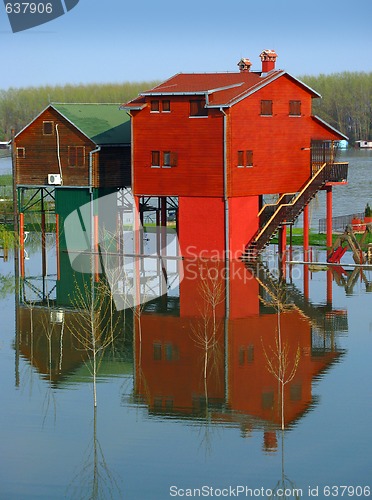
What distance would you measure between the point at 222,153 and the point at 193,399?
28.0 m

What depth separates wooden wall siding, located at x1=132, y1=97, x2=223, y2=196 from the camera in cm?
6184

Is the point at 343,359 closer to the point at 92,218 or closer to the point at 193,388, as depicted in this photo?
the point at 193,388

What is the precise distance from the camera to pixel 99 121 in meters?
70.9

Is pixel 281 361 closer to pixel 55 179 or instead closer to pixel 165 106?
pixel 165 106

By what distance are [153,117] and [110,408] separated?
3137 cm

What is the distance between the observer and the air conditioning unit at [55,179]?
222 ft

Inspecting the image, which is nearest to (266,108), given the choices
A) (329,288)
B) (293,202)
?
(293,202)

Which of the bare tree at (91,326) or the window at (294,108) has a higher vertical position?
the window at (294,108)

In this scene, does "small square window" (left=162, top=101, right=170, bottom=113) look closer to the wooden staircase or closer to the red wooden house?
the red wooden house

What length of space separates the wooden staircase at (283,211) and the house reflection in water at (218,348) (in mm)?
5570

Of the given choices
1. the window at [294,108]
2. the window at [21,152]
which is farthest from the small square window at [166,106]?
the window at [21,152]

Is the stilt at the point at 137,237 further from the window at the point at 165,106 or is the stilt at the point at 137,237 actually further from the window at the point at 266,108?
the window at the point at 266,108

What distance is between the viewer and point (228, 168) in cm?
6166

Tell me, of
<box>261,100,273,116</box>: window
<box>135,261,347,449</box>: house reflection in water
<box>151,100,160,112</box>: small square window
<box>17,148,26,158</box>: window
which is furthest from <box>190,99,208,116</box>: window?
<box>17,148,26,158</box>: window
